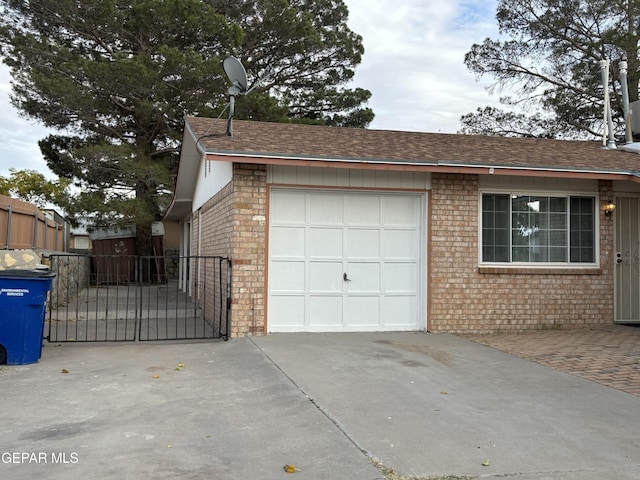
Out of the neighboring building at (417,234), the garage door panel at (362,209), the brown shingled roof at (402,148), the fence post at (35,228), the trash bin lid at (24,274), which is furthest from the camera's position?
the fence post at (35,228)

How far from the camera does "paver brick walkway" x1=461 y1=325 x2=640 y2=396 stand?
693cm

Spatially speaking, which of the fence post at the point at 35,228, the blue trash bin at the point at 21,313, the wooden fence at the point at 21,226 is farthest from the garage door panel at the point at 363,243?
the fence post at the point at 35,228

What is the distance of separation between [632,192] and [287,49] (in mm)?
18165

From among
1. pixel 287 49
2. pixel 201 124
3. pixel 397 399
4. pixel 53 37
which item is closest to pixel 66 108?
pixel 53 37

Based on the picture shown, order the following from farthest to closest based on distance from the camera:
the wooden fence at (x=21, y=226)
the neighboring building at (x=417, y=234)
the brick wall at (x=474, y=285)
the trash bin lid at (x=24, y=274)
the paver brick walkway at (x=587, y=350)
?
the wooden fence at (x=21, y=226) → the brick wall at (x=474, y=285) → the neighboring building at (x=417, y=234) → the trash bin lid at (x=24, y=274) → the paver brick walkway at (x=587, y=350)

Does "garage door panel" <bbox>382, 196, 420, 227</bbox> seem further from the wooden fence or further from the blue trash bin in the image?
the wooden fence

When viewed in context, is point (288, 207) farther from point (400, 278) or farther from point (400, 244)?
point (400, 278)

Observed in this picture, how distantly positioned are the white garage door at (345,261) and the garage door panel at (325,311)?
0.02 metres

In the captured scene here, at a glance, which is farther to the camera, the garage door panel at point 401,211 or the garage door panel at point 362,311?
the garage door panel at point 401,211

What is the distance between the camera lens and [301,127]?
39.3ft

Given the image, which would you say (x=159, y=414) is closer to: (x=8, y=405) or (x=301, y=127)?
(x=8, y=405)

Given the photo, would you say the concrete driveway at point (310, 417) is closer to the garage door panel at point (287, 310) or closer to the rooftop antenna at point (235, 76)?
the garage door panel at point (287, 310)

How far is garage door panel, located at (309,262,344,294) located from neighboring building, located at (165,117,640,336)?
2cm

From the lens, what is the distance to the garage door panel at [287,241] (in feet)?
31.1
